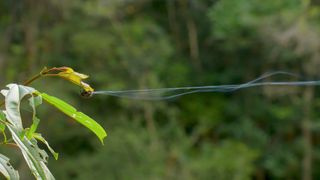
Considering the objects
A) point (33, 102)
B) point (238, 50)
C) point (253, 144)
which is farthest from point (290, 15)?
point (33, 102)

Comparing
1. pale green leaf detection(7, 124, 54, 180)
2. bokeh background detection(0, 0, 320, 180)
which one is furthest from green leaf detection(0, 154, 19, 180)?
bokeh background detection(0, 0, 320, 180)

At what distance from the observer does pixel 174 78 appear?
630 cm

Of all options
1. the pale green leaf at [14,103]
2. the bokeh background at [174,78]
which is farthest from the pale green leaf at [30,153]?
the bokeh background at [174,78]

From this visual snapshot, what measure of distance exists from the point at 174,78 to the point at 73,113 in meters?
5.71

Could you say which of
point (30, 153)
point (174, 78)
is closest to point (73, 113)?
point (30, 153)

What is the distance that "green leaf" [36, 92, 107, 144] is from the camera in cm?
59

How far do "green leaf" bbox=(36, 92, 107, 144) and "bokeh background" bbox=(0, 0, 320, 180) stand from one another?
14.3 feet

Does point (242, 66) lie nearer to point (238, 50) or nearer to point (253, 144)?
point (238, 50)

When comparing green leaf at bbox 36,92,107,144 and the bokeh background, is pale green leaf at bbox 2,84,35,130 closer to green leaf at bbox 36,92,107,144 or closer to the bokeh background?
green leaf at bbox 36,92,107,144

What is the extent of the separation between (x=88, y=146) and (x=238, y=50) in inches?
62.9

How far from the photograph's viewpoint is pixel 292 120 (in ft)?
20.0

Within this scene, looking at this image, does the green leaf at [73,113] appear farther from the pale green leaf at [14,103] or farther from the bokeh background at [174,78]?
the bokeh background at [174,78]

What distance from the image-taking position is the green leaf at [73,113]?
588 millimetres

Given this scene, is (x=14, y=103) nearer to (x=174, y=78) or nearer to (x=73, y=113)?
(x=73, y=113)
